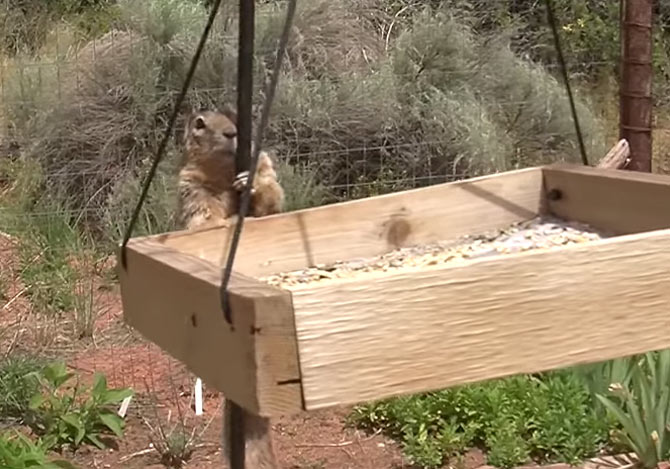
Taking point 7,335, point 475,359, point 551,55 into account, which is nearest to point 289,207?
point 7,335

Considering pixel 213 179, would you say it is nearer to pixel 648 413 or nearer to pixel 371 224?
pixel 371 224

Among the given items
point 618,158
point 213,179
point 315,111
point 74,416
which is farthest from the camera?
point 315,111

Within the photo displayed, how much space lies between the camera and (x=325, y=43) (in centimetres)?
753

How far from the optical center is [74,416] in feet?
14.3

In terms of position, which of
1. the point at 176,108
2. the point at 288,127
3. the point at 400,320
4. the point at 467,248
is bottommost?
the point at 288,127

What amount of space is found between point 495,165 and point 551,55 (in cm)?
174

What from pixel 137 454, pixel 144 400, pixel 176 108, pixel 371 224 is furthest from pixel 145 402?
pixel 176 108

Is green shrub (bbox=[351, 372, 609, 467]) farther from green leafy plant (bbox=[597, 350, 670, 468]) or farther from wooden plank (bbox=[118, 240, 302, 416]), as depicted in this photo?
wooden plank (bbox=[118, 240, 302, 416])

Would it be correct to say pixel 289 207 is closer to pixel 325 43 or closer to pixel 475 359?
pixel 325 43

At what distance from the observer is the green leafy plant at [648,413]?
3.92 m

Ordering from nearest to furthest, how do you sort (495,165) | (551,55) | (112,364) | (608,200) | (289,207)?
(608,200)
(112,364)
(289,207)
(495,165)
(551,55)

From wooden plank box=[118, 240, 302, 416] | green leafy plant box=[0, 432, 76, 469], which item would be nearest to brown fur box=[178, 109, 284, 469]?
green leafy plant box=[0, 432, 76, 469]

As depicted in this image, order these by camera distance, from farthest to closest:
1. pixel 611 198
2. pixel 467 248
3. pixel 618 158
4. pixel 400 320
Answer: pixel 618 158
pixel 611 198
pixel 467 248
pixel 400 320

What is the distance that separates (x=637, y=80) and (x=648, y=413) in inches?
58.0
